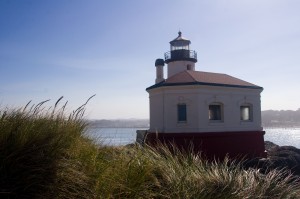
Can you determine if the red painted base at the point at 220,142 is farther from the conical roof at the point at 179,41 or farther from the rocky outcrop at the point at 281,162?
the conical roof at the point at 179,41

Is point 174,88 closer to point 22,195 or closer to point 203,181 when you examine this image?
point 203,181

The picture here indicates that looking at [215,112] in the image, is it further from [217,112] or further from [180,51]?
[180,51]

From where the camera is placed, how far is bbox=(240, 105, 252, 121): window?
787 inches

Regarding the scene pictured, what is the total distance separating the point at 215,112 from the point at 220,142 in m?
1.91

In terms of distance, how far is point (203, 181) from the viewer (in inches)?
177

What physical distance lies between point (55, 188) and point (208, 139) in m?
15.2

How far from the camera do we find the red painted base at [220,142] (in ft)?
57.9

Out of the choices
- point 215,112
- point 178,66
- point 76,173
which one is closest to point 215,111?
point 215,112

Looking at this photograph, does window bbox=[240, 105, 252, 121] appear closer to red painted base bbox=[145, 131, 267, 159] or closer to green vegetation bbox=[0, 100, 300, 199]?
red painted base bbox=[145, 131, 267, 159]

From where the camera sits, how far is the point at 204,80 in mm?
18812

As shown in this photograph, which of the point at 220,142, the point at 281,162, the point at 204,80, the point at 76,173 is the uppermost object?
the point at 204,80

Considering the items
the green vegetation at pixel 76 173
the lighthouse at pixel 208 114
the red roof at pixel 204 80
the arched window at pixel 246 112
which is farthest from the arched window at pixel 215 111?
the green vegetation at pixel 76 173

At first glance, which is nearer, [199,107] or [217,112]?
[199,107]

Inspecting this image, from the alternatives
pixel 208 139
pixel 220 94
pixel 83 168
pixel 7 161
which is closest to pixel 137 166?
pixel 83 168
